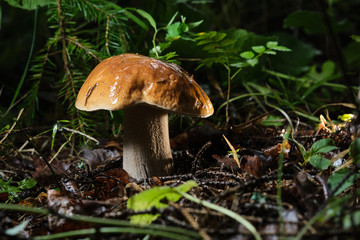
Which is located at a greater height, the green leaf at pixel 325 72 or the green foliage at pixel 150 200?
the green foliage at pixel 150 200

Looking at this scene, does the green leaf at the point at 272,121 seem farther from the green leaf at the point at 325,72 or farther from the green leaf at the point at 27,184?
the green leaf at the point at 27,184

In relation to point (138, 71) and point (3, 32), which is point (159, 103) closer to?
point (138, 71)

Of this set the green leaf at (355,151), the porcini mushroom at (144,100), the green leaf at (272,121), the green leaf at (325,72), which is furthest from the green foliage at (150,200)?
the green leaf at (325,72)

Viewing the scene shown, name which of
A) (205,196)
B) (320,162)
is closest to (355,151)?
(320,162)

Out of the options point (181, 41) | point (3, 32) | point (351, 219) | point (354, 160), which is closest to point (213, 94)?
point (181, 41)

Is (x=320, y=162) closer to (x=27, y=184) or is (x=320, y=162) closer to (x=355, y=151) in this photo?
(x=355, y=151)

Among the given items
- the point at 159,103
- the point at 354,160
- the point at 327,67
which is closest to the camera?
the point at 354,160
